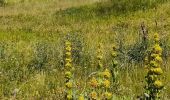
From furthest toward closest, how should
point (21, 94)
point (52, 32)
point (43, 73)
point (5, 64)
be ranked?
point (52, 32) → point (5, 64) → point (43, 73) → point (21, 94)

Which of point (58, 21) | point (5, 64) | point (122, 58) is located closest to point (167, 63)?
point (122, 58)

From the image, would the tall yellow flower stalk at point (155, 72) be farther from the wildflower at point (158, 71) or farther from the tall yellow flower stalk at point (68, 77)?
the tall yellow flower stalk at point (68, 77)

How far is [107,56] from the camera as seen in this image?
10.3 meters

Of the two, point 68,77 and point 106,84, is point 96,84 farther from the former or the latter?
point 106,84

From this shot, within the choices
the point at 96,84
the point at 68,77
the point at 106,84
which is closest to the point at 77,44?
the point at 68,77

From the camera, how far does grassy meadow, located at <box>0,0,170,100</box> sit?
7.43 m

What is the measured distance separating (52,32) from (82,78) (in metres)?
9.65

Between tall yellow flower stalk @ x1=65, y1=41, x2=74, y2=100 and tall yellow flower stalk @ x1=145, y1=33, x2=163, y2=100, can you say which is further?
tall yellow flower stalk @ x1=65, y1=41, x2=74, y2=100

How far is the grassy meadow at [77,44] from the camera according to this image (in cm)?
743

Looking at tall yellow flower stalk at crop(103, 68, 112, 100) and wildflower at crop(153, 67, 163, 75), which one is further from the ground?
wildflower at crop(153, 67, 163, 75)

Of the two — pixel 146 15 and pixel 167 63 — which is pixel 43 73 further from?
pixel 146 15

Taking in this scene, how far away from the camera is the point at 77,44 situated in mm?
10539

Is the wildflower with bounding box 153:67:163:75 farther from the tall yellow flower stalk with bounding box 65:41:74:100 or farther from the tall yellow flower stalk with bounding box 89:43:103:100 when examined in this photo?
the tall yellow flower stalk with bounding box 65:41:74:100

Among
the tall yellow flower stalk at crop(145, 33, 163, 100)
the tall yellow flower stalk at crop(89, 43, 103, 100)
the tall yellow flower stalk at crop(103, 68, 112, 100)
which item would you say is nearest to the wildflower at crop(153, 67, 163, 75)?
the tall yellow flower stalk at crop(145, 33, 163, 100)
